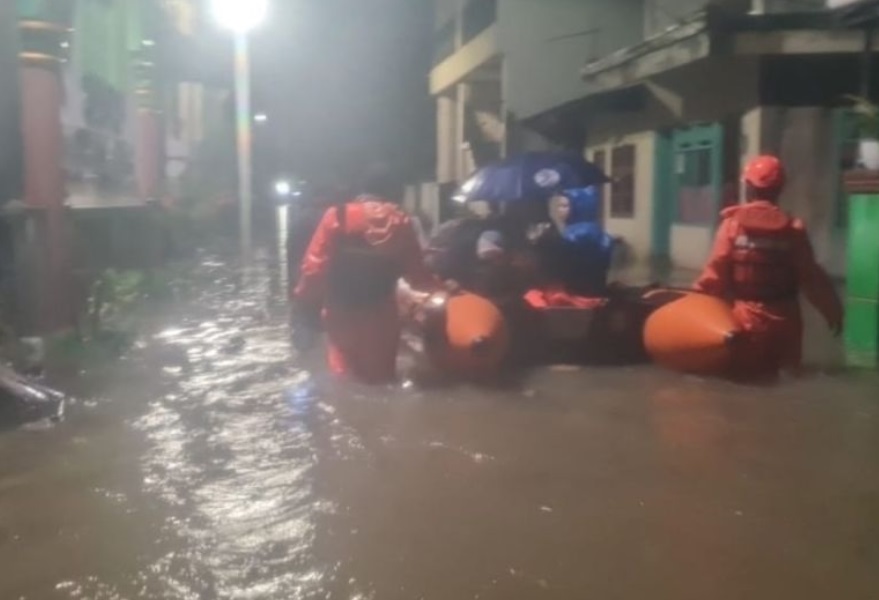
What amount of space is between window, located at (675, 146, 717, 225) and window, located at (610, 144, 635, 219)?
1.68 m

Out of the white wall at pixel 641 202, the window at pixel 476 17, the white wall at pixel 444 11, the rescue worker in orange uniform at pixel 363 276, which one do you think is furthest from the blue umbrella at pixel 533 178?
the white wall at pixel 444 11

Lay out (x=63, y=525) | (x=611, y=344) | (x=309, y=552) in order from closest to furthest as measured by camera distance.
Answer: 1. (x=309, y=552)
2. (x=63, y=525)
3. (x=611, y=344)

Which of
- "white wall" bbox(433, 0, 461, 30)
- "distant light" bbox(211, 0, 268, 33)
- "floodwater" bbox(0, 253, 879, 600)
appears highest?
"white wall" bbox(433, 0, 461, 30)

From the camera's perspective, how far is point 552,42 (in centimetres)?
2181

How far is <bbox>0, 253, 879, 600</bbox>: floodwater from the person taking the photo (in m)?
4.29

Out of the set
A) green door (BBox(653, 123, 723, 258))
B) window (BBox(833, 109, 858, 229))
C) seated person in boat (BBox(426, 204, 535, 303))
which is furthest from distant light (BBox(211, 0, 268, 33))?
window (BBox(833, 109, 858, 229))

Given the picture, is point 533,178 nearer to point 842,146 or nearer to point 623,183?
point 842,146

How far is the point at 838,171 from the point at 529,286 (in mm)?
6403

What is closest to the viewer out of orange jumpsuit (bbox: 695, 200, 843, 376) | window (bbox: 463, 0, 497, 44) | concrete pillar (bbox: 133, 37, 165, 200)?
orange jumpsuit (bbox: 695, 200, 843, 376)

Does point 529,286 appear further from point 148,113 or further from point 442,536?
point 148,113

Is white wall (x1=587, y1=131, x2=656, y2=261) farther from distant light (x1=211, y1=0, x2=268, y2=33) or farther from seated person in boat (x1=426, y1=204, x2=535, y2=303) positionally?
seated person in boat (x1=426, y1=204, x2=535, y2=303)

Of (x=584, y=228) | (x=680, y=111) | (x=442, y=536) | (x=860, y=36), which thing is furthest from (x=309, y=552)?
(x=680, y=111)

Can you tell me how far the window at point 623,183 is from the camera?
18.9m

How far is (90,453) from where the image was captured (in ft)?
20.5
